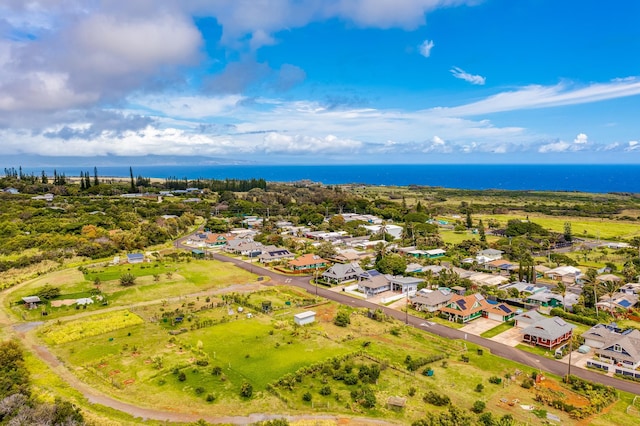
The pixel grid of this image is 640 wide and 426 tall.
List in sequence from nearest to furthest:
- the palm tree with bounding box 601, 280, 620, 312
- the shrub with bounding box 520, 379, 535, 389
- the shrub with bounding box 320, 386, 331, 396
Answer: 1. the shrub with bounding box 320, 386, 331, 396
2. the shrub with bounding box 520, 379, 535, 389
3. the palm tree with bounding box 601, 280, 620, 312

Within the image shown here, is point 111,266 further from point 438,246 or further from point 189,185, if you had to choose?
point 189,185

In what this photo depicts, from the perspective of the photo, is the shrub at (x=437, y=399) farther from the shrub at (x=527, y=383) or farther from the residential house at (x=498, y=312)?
the residential house at (x=498, y=312)

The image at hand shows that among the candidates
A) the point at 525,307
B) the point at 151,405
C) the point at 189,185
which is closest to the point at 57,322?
the point at 151,405

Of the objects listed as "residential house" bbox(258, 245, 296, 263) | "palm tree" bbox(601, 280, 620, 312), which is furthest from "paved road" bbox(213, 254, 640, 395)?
"palm tree" bbox(601, 280, 620, 312)

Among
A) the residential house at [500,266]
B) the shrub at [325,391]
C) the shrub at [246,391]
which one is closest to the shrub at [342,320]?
the shrub at [325,391]

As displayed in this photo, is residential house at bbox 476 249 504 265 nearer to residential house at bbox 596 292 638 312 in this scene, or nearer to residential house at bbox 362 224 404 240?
residential house at bbox 596 292 638 312
